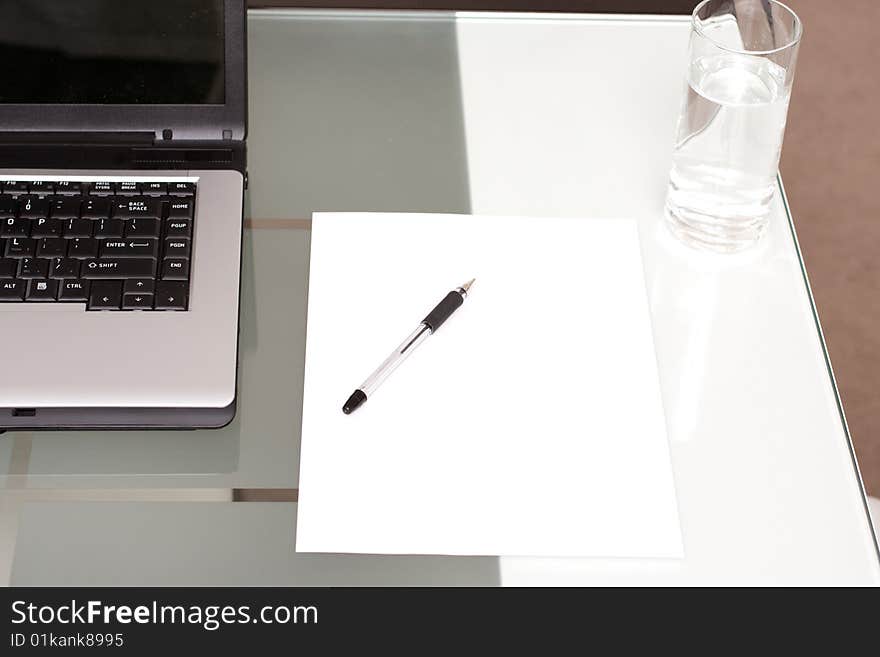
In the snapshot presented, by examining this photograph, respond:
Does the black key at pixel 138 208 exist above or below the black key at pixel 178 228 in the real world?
above

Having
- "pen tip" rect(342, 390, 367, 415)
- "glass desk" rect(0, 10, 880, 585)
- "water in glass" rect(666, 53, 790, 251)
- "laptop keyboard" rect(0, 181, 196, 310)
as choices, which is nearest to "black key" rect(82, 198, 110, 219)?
"laptop keyboard" rect(0, 181, 196, 310)

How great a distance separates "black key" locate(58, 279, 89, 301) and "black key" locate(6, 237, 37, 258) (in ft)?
0.12

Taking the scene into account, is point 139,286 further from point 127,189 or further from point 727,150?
point 727,150

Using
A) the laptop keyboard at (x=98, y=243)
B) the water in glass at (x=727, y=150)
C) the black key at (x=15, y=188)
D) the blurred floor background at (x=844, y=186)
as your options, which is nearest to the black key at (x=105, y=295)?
the laptop keyboard at (x=98, y=243)

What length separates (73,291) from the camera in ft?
2.53

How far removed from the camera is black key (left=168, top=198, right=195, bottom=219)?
812 mm

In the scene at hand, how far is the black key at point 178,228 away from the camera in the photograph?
80cm

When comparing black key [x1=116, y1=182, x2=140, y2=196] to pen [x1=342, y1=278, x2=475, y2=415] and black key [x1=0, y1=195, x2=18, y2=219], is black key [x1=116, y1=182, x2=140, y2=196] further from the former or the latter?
pen [x1=342, y1=278, x2=475, y2=415]

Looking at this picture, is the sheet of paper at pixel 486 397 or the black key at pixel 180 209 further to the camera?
the black key at pixel 180 209

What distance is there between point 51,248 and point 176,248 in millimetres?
89
